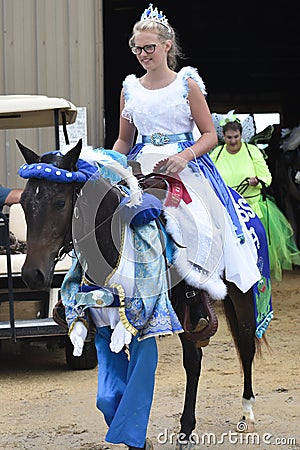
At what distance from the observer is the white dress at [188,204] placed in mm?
4262

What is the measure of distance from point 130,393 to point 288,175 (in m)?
9.49

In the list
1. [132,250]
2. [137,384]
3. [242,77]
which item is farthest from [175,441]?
[242,77]

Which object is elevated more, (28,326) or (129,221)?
(129,221)

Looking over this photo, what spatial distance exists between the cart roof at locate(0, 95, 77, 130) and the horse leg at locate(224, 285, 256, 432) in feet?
7.38

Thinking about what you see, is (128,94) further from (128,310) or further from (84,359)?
(84,359)

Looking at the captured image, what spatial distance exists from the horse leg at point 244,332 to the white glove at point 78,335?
3.74ft

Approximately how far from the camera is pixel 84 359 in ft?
21.5

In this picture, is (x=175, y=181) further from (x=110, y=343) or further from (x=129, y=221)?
(x=110, y=343)

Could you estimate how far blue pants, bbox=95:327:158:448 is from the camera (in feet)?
12.8

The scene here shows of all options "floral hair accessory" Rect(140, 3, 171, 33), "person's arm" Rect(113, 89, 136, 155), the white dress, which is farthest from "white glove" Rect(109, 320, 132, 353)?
"floral hair accessory" Rect(140, 3, 171, 33)

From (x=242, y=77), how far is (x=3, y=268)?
14.5 m

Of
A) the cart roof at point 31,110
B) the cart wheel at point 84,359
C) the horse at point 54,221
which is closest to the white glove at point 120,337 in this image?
the horse at point 54,221

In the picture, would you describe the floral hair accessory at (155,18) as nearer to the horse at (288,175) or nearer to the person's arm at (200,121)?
the person's arm at (200,121)

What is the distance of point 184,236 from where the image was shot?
14.0 ft
